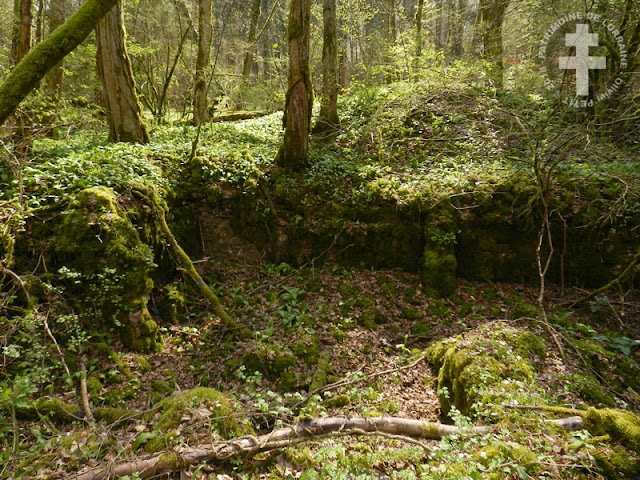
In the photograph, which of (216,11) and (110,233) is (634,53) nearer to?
(110,233)

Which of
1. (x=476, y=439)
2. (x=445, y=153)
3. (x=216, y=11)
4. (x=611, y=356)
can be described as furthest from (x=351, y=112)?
(x=216, y=11)

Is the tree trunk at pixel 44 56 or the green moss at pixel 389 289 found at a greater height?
the tree trunk at pixel 44 56

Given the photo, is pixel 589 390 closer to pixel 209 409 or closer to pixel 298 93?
pixel 209 409

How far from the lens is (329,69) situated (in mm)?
9648

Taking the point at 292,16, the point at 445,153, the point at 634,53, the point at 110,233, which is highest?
the point at 292,16

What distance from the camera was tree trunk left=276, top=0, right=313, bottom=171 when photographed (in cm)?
735

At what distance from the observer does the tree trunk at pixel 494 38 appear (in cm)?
1099

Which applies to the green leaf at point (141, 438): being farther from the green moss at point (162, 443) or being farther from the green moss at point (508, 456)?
the green moss at point (508, 456)

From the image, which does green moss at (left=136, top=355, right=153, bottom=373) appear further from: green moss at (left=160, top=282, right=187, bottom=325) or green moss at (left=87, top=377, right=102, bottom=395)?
green moss at (left=160, top=282, right=187, bottom=325)

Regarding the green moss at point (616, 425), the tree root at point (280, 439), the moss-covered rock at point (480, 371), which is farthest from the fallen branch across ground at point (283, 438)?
the moss-covered rock at point (480, 371)

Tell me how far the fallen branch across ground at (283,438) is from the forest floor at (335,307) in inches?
3.0

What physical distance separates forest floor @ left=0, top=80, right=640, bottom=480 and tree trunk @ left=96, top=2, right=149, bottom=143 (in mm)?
811

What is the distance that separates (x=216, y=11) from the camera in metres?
23.1

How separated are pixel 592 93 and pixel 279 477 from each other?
12616mm
